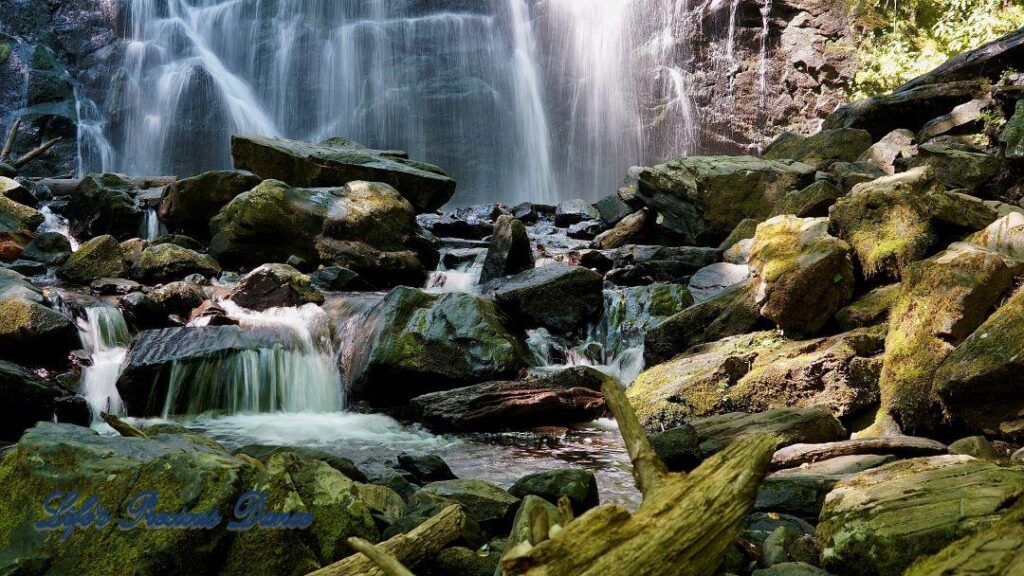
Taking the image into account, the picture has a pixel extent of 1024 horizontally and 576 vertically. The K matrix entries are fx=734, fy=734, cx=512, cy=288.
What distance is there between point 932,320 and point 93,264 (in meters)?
11.8

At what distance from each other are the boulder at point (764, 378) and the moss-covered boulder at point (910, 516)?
3235 millimetres

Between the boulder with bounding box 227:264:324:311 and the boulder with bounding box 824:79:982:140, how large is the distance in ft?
37.8

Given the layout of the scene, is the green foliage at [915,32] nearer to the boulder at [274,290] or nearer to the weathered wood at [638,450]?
the boulder at [274,290]

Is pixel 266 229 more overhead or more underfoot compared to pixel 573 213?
more overhead

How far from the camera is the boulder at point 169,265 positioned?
476 inches

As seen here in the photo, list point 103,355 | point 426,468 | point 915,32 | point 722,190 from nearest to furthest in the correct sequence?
point 426,468 → point 103,355 → point 722,190 → point 915,32

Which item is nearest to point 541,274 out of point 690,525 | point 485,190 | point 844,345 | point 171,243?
point 844,345

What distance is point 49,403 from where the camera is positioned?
6715 millimetres

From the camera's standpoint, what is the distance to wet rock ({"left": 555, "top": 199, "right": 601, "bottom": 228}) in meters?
18.9

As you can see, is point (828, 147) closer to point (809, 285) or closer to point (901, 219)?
point (901, 219)

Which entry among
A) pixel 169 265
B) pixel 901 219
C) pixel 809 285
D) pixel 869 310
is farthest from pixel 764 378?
pixel 169 265

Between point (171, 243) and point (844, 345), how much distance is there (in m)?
11.2

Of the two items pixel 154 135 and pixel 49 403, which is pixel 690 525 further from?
pixel 154 135

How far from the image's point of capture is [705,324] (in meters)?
8.75
